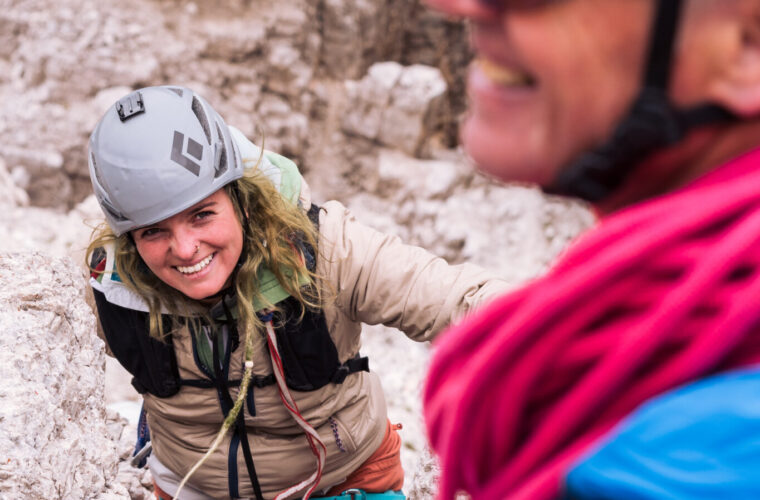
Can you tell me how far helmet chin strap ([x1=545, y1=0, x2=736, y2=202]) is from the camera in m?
0.69

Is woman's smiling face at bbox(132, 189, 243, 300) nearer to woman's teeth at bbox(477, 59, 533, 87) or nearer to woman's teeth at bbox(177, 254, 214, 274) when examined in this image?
woman's teeth at bbox(177, 254, 214, 274)

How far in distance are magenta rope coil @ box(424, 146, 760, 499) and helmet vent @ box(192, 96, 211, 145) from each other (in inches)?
76.0

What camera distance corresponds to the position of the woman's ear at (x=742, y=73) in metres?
0.69

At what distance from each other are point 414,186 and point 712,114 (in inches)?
276

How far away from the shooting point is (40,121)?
24.1 feet

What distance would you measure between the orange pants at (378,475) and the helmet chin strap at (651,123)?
7.58ft

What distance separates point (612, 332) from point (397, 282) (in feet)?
5.79

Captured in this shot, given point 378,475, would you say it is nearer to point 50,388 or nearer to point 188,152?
point 50,388

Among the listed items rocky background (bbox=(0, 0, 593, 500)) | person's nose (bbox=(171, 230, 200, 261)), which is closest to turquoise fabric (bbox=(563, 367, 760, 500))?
person's nose (bbox=(171, 230, 200, 261))

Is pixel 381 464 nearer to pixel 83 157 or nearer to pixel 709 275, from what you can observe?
pixel 709 275

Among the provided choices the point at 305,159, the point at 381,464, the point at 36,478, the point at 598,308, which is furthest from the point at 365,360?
the point at 305,159

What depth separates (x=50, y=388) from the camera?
2094 millimetres

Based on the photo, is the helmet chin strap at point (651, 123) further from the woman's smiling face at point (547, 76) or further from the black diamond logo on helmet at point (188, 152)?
the black diamond logo on helmet at point (188, 152)

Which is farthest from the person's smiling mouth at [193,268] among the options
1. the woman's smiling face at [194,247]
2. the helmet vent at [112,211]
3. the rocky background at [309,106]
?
the rocky background at [309,106]
